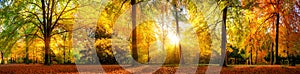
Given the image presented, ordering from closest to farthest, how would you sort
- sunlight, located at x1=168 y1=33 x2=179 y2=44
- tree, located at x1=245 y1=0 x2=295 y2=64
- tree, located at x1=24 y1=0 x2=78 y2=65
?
tree, located at x1=24 y1=0 x2=78 y2=65, tree, located at x1=245 y1=0 x2=295 y2=64, sunlight, located at x1=168 y1=33 x2=179 y2=44

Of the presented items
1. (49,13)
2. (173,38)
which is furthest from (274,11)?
(49,13)

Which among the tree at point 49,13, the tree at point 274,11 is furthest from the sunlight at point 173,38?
the tree at point 49,13

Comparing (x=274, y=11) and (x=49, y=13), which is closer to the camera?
(x=274, y=11)

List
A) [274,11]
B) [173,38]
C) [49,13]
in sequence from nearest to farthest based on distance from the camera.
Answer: [274,11]
[49,13]
[173,38]

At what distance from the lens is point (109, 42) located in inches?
1243

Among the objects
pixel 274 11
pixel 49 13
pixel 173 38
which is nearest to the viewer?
pixel 274 11

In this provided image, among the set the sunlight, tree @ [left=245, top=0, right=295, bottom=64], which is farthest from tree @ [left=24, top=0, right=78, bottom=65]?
tree @ [left=245, top=0, right=295, bottom=64]

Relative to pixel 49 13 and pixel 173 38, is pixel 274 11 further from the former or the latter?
A: pixel 49 13

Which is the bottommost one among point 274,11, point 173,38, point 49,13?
point 173,38

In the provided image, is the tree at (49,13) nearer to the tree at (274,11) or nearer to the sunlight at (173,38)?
the sunlight at (173,38)

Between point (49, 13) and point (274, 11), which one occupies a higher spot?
point (49, 13)

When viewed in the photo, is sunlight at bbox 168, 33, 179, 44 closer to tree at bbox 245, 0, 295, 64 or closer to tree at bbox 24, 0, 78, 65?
tree at bbox 245, 0, 295, 64

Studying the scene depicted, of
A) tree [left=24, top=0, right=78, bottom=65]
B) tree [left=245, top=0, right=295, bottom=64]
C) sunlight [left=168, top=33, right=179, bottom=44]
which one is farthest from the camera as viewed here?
sunlight [left=168, top=33, right=179, bottom=44]

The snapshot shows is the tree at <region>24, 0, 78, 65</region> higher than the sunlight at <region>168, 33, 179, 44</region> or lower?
higher
